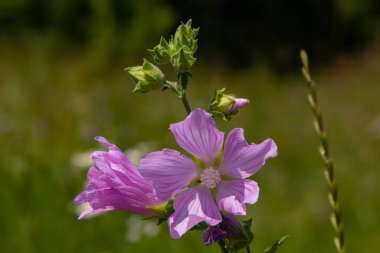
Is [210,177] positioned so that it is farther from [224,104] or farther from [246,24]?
[246,24]

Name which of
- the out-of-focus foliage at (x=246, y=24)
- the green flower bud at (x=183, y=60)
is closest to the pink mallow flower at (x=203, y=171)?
the green flower bud at (x=183, y=60)

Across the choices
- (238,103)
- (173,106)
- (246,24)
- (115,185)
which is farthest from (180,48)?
(246,24)

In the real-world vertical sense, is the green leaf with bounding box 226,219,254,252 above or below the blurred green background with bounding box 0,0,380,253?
above

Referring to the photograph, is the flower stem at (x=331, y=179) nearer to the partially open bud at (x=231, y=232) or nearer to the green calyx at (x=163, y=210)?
the partially open bud at (x=231, y=232)

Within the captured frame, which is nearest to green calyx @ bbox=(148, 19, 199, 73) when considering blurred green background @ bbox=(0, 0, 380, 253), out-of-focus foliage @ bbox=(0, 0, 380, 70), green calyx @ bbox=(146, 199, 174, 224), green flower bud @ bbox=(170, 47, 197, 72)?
green flower bud @ bbox=(170, 47, 197, 72)

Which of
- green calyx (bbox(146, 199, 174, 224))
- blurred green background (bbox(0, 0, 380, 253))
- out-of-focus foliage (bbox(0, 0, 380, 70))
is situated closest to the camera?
green calyx (bbox(146, 199, 174, 224))

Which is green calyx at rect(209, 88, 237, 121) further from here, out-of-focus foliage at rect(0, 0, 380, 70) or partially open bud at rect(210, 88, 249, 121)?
out-of-focus foliage at rect(0, 0, 380, 70)

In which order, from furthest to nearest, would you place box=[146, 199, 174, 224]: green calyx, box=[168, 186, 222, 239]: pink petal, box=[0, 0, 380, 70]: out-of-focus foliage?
box=[0, 0, 380, 70]: out-of-focus foliage < box=[146, 199, 174, 224]: green calyx < box=[168, 186, 222, 239]: pink petal
